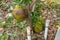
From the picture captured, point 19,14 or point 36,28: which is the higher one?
point 19,14

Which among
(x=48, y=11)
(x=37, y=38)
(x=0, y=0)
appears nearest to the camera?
(x=37, y=38)

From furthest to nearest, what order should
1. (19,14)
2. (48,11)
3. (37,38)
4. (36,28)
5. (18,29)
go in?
(48,11) → (18,29) → (37,38) → (36,28) → (19,14)

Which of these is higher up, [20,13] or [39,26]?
[20,13]

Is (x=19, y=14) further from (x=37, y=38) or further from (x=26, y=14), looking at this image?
(x=37, y=38)

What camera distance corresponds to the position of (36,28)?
1317 mm

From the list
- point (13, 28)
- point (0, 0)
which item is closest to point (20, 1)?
point (13, 28)

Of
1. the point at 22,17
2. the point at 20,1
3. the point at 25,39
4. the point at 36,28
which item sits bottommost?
the point at 25,39

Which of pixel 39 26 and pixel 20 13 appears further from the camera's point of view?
pixel 39 26

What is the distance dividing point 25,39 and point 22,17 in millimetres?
494

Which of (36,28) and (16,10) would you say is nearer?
(16,10)

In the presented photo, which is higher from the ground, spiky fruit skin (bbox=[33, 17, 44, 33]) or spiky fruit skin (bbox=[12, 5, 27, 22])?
spiky fruit skin (bbox=[12, 5, 27, 22])

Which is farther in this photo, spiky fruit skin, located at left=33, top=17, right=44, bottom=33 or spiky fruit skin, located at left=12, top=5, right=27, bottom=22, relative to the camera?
spiky fruit skin, located at left=33, top=17, right=44, bottom=33

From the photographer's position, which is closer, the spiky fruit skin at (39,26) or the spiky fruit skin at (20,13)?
the spiky fruit skin at (20,13)

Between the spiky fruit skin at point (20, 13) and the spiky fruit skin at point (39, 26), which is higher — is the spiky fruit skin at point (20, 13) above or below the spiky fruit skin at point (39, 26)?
above
